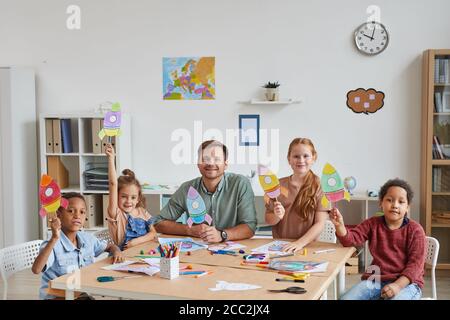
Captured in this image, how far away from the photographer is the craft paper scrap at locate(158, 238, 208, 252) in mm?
1989

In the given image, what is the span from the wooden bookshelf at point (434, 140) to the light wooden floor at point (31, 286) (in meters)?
0.25

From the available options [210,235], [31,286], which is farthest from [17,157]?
[210,235]

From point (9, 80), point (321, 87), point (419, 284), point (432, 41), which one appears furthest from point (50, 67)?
point (419, 284)

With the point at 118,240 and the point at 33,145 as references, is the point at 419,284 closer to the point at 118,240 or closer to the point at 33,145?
the point at 118,240

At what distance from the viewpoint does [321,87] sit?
3.46 meters

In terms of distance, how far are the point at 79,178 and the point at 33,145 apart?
42 centimetres

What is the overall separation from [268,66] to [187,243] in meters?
1.79

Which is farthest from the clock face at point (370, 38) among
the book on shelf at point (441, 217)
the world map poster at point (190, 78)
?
the book on shelf at point (441, 217)

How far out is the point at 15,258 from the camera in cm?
198

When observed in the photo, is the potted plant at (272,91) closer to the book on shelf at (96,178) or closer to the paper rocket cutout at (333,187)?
the book on shelf at (96,178)

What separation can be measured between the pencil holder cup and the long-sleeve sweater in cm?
68

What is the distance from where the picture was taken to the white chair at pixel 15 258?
1.93 metres

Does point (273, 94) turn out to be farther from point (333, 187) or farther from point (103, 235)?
point (333, 187)

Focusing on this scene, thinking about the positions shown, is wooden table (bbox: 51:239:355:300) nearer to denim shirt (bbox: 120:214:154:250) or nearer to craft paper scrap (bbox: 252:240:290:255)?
craft paper scrap (bbox: 252:240:290:255)
